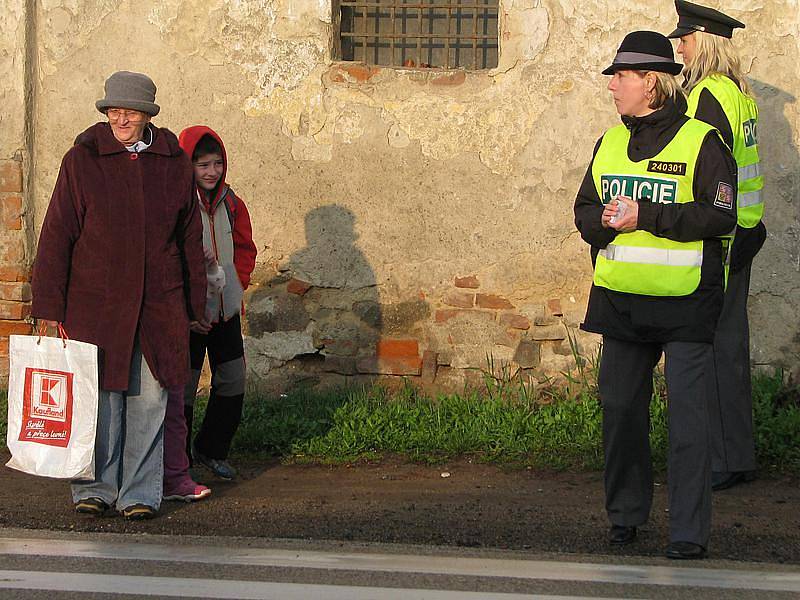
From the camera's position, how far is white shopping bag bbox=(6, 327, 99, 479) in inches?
188

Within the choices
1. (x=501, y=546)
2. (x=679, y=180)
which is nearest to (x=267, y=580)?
(x=501, y=546)

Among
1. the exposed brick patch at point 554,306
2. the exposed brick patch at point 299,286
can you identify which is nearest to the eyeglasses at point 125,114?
the exposed brick patch at point 299,286

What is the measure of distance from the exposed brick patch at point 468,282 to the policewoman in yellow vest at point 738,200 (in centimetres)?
169

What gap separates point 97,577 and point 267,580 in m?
0.57

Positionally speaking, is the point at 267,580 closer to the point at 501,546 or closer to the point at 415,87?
the point at 501,546

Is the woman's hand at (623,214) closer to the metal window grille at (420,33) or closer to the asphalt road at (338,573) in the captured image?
the asphalt road at (338,573)

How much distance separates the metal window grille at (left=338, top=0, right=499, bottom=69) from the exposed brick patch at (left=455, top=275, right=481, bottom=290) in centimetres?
127

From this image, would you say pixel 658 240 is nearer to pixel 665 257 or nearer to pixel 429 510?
pixel 665 257

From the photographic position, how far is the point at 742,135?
5.34 meters

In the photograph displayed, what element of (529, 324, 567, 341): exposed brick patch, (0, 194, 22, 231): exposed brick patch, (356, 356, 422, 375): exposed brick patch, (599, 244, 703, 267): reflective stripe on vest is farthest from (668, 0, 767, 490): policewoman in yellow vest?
(0, 194, 22, 231): exposed brick patch

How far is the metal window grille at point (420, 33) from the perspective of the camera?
7059mm

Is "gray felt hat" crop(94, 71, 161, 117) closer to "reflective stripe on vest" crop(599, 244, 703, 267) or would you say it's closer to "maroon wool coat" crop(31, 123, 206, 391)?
"maroon wool coat" crop(31, 123, 206, 391)

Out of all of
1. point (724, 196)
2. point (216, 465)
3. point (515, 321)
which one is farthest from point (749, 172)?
point (216, 465)

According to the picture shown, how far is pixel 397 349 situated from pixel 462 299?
49 cm
